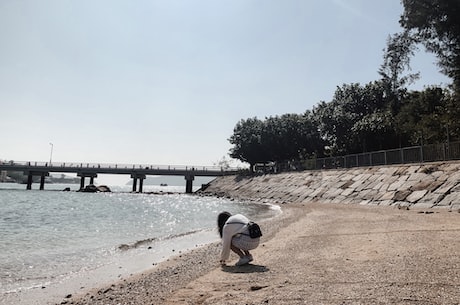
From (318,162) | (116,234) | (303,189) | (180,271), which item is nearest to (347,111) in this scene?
(318,162)

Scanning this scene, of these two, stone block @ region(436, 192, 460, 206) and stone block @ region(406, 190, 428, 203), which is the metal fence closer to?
stone block @ region(406, 190, 428, 203)

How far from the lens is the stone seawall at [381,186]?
2192cm

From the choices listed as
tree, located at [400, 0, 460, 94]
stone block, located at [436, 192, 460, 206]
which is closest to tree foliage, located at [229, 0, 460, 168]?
tree, located at [400, 0, 460, 94]

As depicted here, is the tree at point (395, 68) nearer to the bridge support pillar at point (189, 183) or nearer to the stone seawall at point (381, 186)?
the stone seawall at point (381, 186)

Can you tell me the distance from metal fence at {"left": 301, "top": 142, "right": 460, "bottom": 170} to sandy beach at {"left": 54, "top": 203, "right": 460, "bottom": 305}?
17.1 metres

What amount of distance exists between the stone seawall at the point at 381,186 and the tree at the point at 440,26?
32.9 feet

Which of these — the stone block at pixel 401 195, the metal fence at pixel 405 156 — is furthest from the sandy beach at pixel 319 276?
the metal fence at pixel 405 156

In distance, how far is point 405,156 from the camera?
103ft

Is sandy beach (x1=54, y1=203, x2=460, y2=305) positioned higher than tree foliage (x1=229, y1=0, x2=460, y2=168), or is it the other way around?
tree foliage (x1=229, y1=0, x2=460, y2=168)

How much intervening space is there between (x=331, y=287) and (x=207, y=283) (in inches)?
108

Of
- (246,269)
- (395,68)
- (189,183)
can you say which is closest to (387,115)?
(395,68)

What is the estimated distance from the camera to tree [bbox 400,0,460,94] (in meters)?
28.4

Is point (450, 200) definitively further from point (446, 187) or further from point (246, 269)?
point (246, 269)

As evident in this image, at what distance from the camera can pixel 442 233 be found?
1128 centimetres
